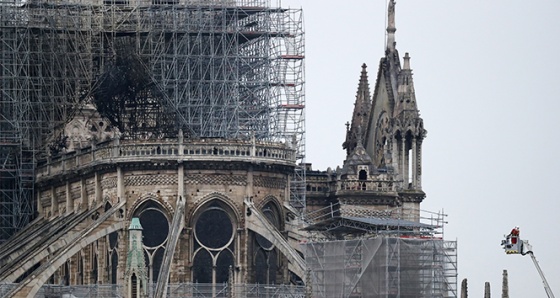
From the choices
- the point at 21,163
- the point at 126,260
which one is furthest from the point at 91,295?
the point at 21,163

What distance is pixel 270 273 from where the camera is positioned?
124 meters

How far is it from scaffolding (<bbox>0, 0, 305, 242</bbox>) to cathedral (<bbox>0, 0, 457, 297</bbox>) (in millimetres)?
145

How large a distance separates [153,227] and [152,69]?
11604 millimetres

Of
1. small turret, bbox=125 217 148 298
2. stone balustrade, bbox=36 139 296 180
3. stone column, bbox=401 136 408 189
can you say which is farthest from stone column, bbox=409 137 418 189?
small turret, bbox=125 217 148 298

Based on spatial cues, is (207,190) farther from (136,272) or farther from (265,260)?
(136,272)

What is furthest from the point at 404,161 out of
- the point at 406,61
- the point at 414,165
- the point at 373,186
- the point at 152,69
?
the point at 152,69

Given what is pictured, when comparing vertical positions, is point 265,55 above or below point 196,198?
above

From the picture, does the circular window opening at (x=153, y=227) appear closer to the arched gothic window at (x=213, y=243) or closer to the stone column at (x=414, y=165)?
the arched gothic window at (x=213, y=243)

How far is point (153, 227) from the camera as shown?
12294cm

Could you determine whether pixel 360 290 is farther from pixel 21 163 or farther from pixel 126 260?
pixel 21 163

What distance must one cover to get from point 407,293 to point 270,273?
1332 centimetres

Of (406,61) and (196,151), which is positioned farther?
(406,61)

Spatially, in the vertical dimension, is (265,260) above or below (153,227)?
below

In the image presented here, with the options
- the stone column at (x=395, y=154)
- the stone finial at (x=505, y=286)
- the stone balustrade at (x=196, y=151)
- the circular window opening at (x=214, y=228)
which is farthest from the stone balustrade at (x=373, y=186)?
the stone finial at (x=505, y=286)
